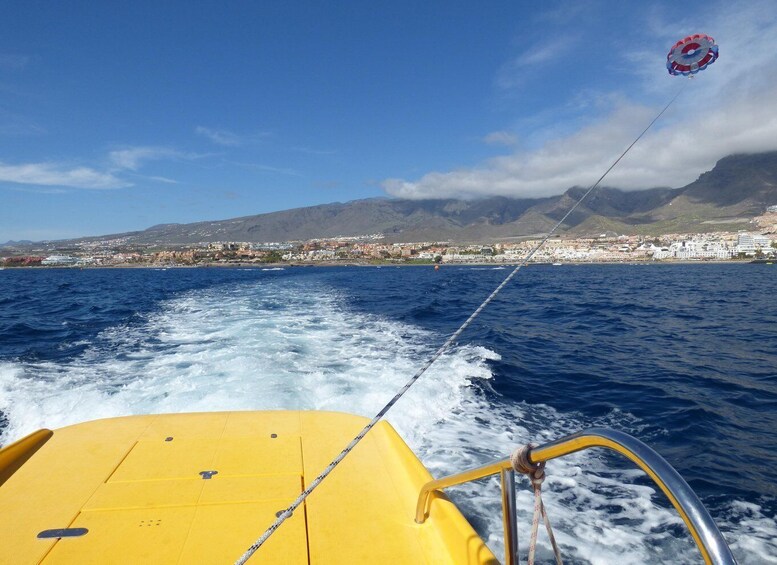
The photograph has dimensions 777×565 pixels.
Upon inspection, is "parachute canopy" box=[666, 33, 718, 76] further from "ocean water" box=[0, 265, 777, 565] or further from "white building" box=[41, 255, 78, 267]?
"white building" box=[41, 255, 78, 267]

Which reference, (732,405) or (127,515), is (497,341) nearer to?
(732,405)

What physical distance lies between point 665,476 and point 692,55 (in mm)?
7743

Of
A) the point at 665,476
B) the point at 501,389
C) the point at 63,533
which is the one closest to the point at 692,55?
the point at 501,389

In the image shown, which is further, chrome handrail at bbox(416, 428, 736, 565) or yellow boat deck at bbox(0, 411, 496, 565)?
Result: yellow boat deck at bbox(0, 411, 496, 565)

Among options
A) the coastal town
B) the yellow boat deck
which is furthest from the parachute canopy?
the coastal town

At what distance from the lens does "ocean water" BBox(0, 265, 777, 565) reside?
13.6 feet

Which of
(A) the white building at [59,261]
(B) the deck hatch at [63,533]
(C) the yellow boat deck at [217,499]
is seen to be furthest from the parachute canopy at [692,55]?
(A) the white building at [59,261]

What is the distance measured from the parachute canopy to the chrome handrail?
7150 mm

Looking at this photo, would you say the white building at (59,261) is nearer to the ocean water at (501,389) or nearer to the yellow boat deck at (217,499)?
the ocean water at (501,389)

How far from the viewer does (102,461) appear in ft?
11.0

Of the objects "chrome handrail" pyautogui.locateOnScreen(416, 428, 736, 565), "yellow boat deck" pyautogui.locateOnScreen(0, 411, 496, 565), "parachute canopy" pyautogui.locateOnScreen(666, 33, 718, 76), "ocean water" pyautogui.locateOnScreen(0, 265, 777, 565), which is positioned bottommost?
"ocean water" pyautogui.locateOnScreen(0, 265, 777, 565)

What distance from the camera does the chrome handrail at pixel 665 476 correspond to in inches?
39.9

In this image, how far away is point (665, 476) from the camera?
1.15 m

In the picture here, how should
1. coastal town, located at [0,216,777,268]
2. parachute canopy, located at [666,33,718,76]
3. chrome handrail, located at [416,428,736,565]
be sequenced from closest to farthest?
1. chrome handrail, located at [416,428,736,565]
2. parachute canopy, located at [666,33,718,76]
3. coastal town, located at [0,216,777,268]
